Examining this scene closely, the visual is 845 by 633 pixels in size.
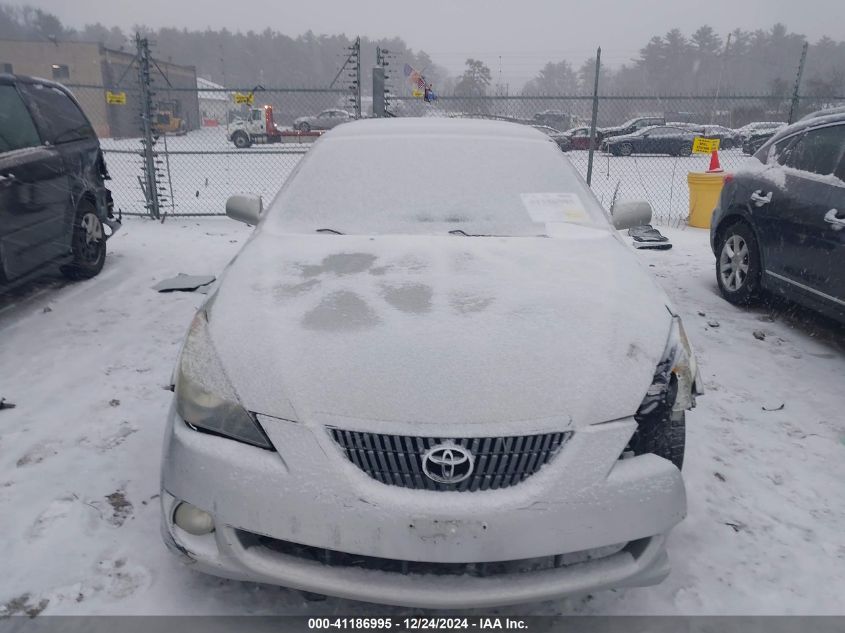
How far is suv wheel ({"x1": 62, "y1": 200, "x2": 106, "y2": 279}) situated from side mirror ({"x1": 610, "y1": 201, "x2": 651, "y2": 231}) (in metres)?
4.76

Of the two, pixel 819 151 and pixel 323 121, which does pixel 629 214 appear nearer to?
pixel 819 151

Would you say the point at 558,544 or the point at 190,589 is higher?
the point at 558,544

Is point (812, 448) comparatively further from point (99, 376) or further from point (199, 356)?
point (99, 376)

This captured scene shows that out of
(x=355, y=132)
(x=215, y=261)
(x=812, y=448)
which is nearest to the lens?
(x=812, y=448)

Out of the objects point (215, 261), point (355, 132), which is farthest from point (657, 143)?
point (355, 132)

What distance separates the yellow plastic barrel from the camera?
8.88 meters

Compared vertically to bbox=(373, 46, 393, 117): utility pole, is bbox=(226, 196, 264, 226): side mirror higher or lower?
lower

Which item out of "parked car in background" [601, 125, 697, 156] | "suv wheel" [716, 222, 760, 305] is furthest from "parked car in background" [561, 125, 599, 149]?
"suv wheel" [716, 222, 760, 305]

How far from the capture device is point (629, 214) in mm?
3594

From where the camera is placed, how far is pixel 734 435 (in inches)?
133

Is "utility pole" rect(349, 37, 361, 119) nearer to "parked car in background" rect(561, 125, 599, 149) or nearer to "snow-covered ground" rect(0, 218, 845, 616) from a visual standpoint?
"snow-covered ground" rect(0, 218, 845, 616)

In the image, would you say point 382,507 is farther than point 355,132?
No

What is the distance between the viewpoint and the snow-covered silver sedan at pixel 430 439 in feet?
5.58

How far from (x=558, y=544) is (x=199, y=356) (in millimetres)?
1284
